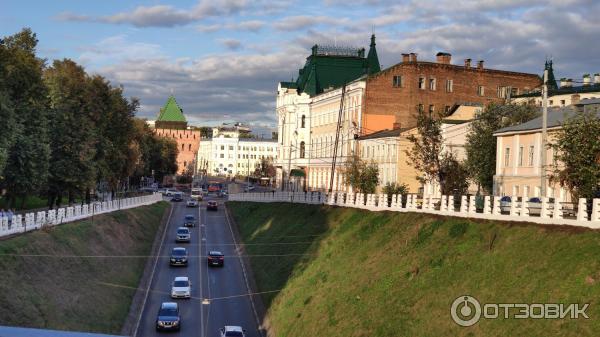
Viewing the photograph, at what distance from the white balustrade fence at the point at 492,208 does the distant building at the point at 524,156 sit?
4.14 meters

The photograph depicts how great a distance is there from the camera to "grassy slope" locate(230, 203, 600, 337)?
27.3m

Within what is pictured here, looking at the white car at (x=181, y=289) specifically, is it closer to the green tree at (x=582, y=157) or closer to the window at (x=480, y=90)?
→ the green tree at (x=582, y=157)

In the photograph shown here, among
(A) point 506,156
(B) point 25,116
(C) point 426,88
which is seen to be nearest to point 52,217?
(B) point 25,116

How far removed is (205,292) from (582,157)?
29.6 meters

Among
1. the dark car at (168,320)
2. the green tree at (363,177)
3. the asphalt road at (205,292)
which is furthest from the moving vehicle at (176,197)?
the dark car at (168,320)

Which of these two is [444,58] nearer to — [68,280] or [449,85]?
[449,85]

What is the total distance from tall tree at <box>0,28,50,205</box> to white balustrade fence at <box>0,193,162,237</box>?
3295 millimetres

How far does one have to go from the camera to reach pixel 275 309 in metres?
49.2

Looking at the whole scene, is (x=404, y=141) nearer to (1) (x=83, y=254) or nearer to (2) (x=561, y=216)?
(1) (x=83, y=254)

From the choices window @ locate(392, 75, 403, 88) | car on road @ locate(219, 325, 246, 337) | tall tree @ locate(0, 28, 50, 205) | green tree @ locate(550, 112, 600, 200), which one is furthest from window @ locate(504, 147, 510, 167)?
window @ locate(392, 75, 403, 88)

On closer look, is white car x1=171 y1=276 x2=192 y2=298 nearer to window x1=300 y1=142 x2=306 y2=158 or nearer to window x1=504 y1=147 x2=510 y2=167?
window x1=504 y1=147 x2=510 y2=167

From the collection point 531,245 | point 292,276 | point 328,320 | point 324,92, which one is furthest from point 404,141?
point 531,245

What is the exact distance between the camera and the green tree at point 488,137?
66.9 m

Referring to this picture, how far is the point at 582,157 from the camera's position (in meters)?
38.7
